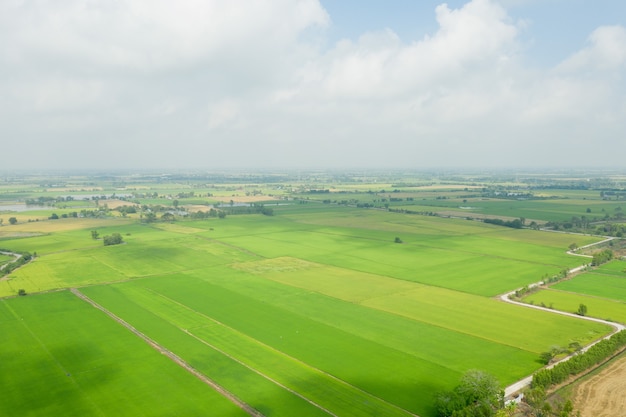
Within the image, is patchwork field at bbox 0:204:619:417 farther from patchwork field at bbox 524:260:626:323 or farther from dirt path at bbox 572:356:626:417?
dirt path at bbox 572:356:626:417

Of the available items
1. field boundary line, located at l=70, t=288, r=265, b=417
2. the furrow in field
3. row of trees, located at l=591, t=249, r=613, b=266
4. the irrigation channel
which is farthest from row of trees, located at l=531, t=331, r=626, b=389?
row of trees, located at l=591, t=249, r=613, b=266

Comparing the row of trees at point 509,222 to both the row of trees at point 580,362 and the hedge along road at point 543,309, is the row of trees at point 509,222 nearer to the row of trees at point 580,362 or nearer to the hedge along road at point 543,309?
the hedge along road at point 543,309

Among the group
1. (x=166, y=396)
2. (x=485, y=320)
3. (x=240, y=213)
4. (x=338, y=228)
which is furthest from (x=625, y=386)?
(x=240, y=213)

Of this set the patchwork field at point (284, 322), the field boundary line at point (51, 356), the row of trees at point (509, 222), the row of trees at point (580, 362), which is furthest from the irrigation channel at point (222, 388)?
the row of trees at point (509, 222)

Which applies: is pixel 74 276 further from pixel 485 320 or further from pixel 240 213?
pixel 240 213

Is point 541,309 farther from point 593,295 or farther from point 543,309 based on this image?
point 593,295

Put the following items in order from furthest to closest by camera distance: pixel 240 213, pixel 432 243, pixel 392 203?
pixel 392 203, pixel 240 213, pixel 432 243

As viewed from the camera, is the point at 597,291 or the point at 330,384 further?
the point at 597,291
